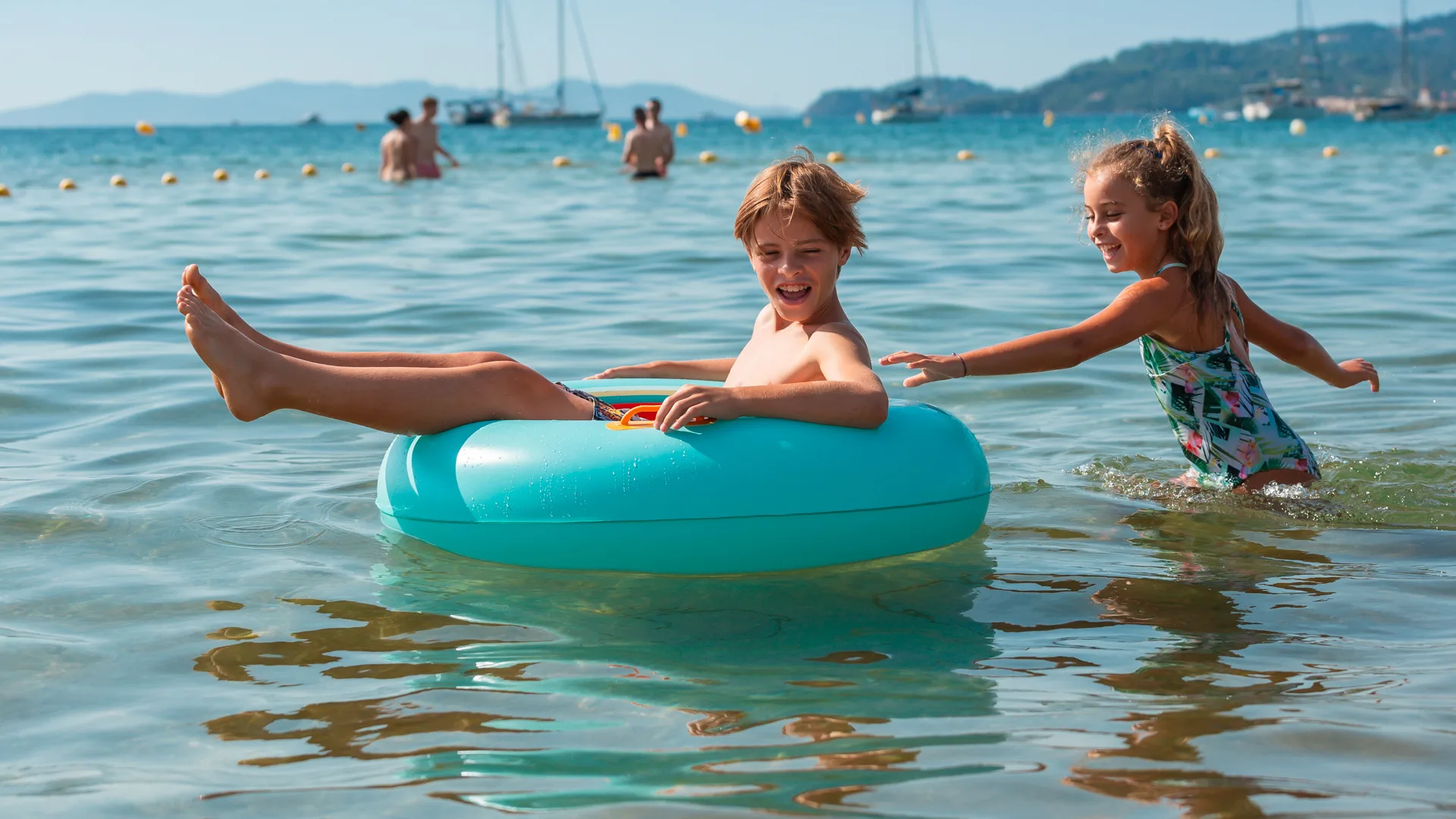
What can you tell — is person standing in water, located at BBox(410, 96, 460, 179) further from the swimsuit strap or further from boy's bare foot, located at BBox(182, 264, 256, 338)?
the swimsuit strap

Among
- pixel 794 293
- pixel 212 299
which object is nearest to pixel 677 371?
pixel 794 293

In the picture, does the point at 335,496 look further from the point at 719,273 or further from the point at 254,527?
the point at 719,273

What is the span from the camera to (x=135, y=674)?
9.38 feet

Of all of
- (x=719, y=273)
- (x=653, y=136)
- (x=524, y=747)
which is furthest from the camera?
(x=653, y=136)

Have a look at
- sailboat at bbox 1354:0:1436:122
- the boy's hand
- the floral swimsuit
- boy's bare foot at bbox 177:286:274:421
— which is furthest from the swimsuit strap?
sailboat at bbox 1354:0:1436:122

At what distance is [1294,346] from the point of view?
419 centimetres

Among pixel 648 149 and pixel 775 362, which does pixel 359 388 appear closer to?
pixel 775 362

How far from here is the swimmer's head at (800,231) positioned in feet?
11.6

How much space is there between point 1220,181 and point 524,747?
1953 centimetres

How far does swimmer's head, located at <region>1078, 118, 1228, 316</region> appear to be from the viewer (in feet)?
12.7

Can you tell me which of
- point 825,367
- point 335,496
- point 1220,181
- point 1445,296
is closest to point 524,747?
point 825,367

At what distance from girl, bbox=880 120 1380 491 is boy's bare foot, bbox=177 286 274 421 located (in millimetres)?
1603

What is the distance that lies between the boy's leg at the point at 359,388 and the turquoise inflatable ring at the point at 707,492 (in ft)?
0.30

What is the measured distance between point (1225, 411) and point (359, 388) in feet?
8.17
